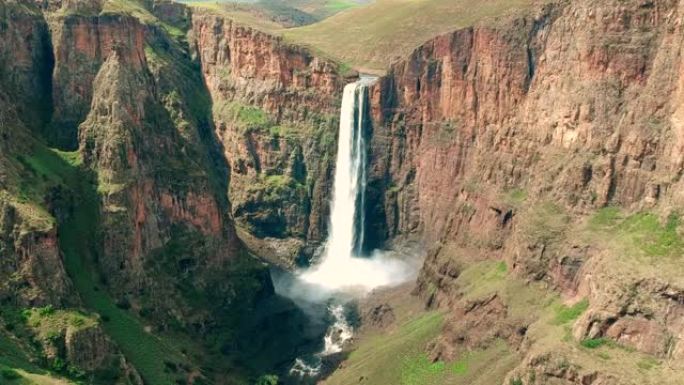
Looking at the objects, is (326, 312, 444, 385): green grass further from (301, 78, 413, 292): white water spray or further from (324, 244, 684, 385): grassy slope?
(301, 78, 413, 292): white water spray

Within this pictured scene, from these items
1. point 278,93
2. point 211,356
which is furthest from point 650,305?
point 278,93

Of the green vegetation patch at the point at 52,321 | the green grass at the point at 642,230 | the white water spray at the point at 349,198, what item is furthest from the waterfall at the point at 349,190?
the green vegetation patch at the point at 52,321

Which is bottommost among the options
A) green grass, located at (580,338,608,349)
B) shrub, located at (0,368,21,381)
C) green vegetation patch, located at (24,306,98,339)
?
shrub, located at (0,368,21,381)

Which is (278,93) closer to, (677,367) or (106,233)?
(106,233)

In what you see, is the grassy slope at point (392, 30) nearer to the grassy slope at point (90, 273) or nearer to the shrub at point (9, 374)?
the grassy slope at point (90, 273)

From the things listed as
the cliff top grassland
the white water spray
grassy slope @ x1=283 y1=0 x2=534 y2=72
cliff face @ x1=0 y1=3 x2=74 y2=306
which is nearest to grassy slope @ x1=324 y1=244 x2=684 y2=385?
the white water spray
